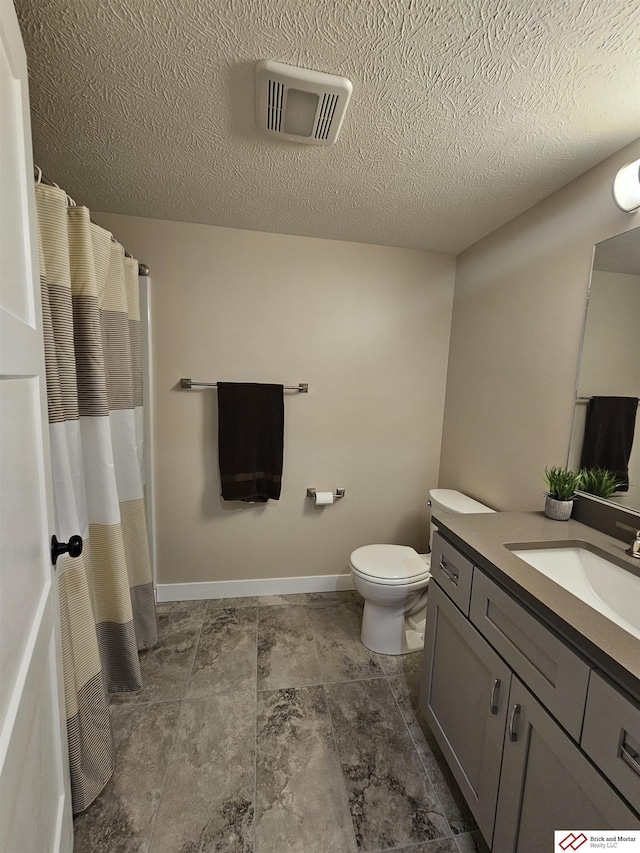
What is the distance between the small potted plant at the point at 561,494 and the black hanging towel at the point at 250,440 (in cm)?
135

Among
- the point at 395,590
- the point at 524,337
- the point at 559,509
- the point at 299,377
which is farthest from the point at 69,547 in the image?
the point at 524,337

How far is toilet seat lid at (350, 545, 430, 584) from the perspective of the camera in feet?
5.49

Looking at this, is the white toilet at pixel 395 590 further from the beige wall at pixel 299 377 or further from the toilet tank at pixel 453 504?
the beige wall at pixel 299 377

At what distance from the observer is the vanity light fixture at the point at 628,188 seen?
108 cm

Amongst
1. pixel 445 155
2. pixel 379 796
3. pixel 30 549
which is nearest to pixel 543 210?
pixel 445 155

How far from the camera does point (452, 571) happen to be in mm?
1175

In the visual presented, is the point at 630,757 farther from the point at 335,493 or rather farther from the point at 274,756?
the point at 335,493

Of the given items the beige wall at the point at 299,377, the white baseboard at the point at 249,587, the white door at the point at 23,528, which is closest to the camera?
the white door at the point at 23,528

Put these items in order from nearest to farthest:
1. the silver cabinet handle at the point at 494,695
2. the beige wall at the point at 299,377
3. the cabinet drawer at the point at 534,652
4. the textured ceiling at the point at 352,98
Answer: the cabinet drawer at the point at 534,652, the textured ceiling at the point at 352,98, the silver cabinet handle at the point at 494,695, the beige wall at the point at 299,377

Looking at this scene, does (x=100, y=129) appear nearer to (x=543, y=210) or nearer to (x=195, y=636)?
(x=543, y=210)

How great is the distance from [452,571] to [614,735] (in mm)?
557

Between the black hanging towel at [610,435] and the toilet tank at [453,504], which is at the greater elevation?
the black hanging towel at [610,435]

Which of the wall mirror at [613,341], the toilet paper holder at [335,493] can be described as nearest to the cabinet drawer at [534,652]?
the wall mirror at [613,341]

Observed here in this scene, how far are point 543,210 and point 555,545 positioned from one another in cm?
142
